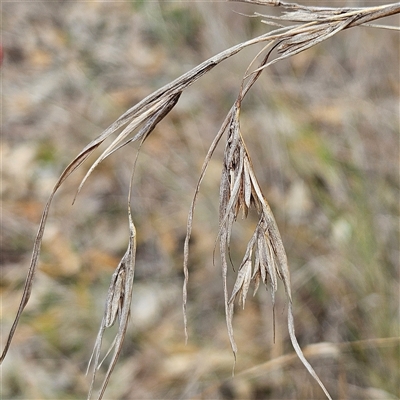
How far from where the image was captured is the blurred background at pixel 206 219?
1494mm

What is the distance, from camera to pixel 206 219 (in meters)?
1.85

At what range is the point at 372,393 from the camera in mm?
1260

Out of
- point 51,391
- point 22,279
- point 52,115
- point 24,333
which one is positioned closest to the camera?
point 51,391

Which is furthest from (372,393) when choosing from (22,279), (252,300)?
(22,279)

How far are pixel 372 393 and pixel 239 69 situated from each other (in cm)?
100

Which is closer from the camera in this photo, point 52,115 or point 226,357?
point 226,357

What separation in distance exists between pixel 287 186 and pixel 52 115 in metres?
1.11

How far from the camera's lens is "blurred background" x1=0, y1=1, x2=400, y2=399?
1.49 meters

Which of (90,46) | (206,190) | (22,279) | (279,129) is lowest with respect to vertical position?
(22,279)

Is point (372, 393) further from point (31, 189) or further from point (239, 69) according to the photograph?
point (31, 189)

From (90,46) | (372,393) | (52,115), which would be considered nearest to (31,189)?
(52,115)

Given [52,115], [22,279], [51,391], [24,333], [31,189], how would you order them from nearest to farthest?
[51,391] < [24,333] < [22,279] < [31,189] < [52,115]

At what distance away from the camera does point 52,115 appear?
2.51 metres

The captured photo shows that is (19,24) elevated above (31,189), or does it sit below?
above
